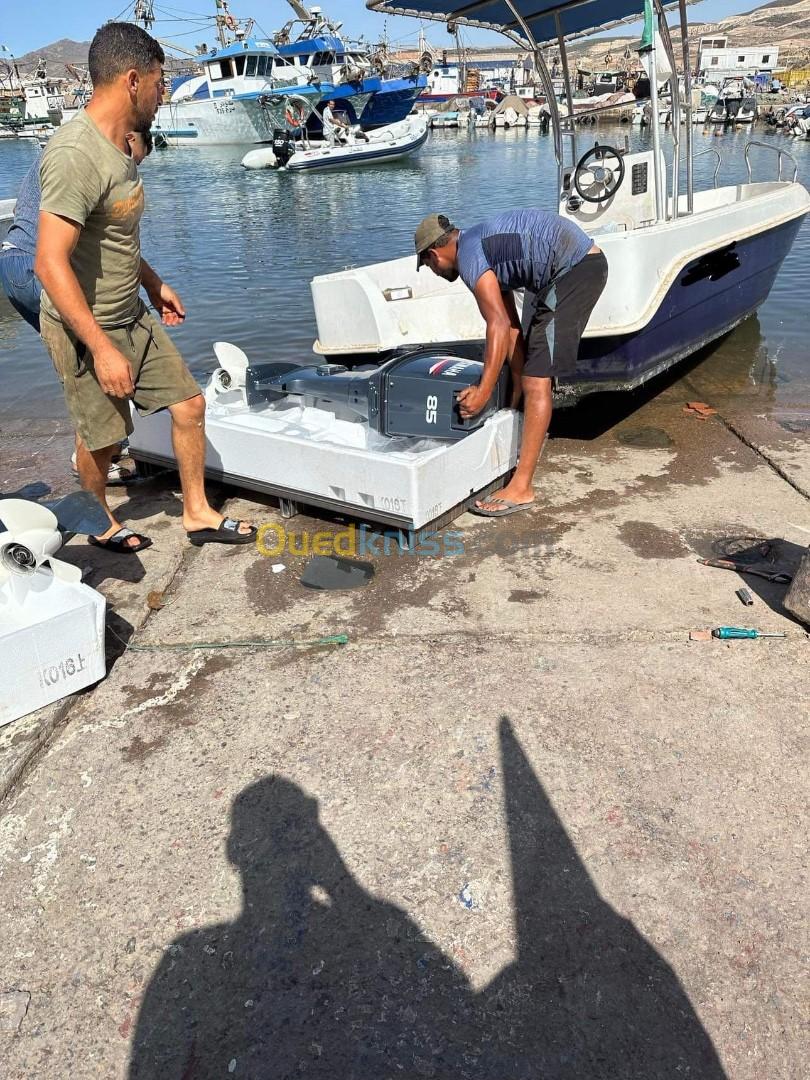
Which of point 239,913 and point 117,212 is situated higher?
point 117,212

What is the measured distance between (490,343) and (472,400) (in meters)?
0.30

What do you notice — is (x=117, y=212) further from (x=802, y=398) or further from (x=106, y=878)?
(x=802, y=398)

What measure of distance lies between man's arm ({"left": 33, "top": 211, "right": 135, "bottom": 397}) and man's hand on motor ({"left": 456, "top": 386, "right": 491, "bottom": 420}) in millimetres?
1582

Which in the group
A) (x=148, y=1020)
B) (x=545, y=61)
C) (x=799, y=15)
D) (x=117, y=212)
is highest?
(x=799, y=15)

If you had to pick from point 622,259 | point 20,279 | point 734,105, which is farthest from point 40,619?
point 734,105

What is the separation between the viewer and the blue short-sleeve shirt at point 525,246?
390 centimetres

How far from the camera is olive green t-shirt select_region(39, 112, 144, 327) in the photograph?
9.27 ft

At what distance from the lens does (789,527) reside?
12.7 feet

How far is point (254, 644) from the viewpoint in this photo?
3.11 m

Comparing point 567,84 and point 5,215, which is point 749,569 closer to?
point 567,84

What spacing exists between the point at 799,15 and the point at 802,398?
636ft

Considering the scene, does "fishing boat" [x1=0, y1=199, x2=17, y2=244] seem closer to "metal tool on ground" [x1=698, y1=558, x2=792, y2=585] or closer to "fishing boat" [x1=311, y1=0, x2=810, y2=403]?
"fishing boat" [x1=311, y1=0, x2=810, y2=403]

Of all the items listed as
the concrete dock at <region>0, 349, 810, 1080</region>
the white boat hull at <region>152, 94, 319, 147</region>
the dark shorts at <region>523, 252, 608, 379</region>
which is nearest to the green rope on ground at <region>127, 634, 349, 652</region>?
the concrete dock at <region>0, 349, 810, 1080</region>

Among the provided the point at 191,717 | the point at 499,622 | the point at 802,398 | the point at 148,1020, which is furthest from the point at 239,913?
the point at 802,398
